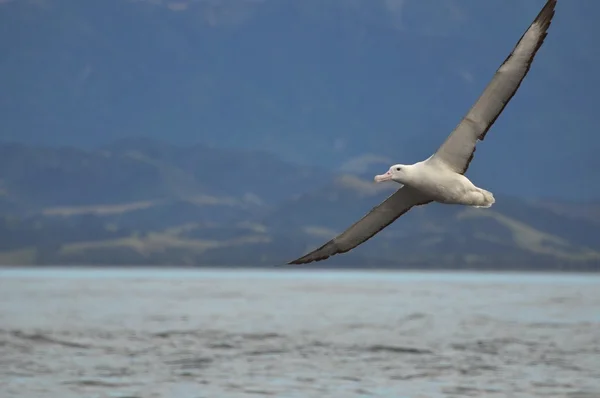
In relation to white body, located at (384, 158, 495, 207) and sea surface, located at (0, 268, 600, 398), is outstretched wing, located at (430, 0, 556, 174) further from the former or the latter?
sea surface, located at (0, 268, 600, 398)

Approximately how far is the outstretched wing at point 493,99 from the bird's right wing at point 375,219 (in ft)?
6.13

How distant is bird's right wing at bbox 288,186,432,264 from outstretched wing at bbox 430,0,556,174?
6.13ft

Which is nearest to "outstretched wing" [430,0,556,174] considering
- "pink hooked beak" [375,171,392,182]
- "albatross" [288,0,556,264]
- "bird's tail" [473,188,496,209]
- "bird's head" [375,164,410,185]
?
"albatross" [288,0,556,264]

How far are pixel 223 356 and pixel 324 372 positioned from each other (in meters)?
7.42

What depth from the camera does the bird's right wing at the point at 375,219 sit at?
21953 mm

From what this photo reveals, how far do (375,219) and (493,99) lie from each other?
3.99 metres

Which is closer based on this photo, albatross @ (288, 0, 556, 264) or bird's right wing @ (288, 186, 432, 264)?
A: albatross @ (288, 0, 556, 264)

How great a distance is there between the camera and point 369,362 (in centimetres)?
4991

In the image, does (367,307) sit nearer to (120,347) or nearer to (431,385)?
(120,347)

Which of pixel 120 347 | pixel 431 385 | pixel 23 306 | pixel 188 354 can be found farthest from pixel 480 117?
pixel 23 306

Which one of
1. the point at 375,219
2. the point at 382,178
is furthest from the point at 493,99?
the point at 375,219

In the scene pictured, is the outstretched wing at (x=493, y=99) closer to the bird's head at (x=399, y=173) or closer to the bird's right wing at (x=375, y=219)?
the bird's head at (x=399, y=173)

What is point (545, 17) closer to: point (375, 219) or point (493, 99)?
point (493, 99)

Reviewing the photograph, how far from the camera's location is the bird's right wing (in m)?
22.0
